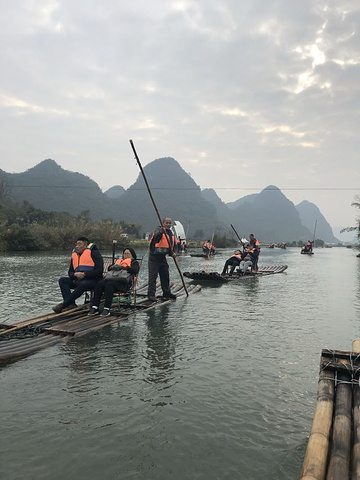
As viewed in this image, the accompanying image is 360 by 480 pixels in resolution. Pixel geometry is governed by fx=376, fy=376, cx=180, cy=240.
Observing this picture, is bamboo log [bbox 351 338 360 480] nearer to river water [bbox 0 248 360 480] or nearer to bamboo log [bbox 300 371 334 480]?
bamboo log [bbox 300 371 334 480]

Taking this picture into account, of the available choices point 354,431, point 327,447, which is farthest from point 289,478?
point 354,431

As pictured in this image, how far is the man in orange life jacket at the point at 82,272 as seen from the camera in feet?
25.3

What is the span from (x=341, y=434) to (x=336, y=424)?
5.8 inches

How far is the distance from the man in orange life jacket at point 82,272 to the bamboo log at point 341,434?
5261 millimetres

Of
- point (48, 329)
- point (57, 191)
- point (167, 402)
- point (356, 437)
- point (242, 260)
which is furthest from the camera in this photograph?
point (57, 191)

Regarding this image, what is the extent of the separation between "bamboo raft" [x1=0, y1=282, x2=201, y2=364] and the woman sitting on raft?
0.23 m

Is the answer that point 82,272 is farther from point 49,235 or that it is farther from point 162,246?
point 49,235

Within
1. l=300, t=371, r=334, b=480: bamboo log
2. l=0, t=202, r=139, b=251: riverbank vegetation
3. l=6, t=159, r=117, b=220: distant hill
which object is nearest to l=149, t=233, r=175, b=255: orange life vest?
l=300, t=371, r=334, b=480: bamboo log

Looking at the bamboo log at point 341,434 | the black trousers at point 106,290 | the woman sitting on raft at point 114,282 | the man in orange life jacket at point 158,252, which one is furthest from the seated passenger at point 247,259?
the bamboo log at point 341,434

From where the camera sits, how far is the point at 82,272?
25.3 ft

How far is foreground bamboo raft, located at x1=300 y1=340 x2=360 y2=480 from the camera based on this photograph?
256 centimetres

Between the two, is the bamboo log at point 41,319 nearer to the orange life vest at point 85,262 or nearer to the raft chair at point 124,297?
the raft chair at point 124,297

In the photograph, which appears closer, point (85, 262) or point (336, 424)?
point (336, 424)

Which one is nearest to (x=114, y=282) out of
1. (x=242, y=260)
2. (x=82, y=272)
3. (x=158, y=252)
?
(x=82, y=272)
